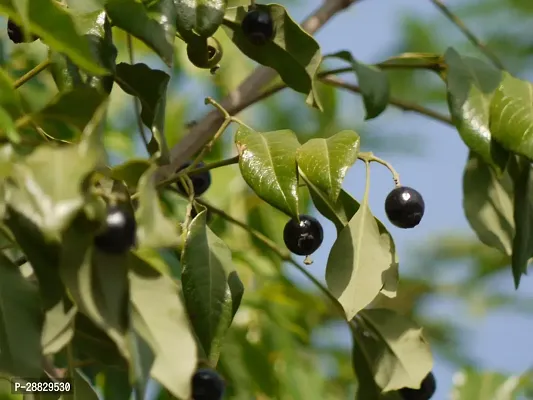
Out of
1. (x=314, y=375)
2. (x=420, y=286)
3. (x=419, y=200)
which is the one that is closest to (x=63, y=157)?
(x=419, y=200)

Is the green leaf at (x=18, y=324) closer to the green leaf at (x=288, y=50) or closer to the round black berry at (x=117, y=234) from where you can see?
the round black berry at (x=117, y=234)

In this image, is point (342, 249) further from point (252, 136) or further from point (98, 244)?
point (98, 244)

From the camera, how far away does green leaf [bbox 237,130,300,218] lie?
1.02 metres

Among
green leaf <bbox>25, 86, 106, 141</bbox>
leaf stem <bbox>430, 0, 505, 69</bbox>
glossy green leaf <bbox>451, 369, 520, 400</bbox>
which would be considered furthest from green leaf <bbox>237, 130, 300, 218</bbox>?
glossy green leaf <bbox>451, 369, 520, 400</bbox>

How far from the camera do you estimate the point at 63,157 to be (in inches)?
28.1

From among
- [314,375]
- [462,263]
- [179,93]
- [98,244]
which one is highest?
[98,244]

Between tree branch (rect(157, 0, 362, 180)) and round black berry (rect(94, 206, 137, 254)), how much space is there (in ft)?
1.30

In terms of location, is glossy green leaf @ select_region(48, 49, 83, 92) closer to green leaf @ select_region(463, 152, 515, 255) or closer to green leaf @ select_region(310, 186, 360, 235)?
green leaf @ select_region(310, 186, 360, 235)

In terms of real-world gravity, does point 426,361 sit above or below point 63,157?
below

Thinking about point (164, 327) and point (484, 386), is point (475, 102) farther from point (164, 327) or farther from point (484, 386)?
point (484, 386)

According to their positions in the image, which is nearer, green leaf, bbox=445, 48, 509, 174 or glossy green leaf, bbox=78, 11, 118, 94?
glossy green leaf, bbox=78, 11, 118, 94

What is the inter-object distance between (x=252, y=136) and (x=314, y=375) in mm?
850

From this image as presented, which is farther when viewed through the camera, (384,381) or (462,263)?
(462,263)

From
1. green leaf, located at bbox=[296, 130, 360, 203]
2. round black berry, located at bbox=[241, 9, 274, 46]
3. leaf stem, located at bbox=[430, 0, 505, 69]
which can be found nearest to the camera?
green leaf, located at bbox=[296, 130, 360, 203]
